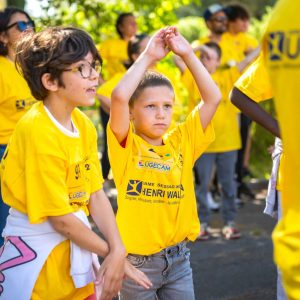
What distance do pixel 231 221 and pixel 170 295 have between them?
360cm

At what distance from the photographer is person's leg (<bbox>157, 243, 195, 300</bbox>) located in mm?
3404

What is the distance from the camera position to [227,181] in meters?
6.91

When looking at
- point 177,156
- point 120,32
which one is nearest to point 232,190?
point 120,32

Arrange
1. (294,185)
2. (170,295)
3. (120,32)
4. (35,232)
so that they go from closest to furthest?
(294,185) < (35,232) < (170,295) < (120,32)

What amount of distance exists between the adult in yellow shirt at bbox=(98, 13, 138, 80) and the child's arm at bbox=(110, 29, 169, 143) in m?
5.15

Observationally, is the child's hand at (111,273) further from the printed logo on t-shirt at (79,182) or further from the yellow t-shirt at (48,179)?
the printed logo on t-shirt at (79,182)

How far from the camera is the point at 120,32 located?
855 cm

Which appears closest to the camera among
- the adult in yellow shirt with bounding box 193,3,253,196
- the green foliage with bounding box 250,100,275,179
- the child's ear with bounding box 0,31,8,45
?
the child's ear with bounding box 0,31,8,45

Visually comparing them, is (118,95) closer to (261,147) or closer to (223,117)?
(223,117)

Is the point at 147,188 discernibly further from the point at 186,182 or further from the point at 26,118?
the point at 26,118

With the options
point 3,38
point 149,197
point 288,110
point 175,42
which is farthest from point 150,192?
point 3,38

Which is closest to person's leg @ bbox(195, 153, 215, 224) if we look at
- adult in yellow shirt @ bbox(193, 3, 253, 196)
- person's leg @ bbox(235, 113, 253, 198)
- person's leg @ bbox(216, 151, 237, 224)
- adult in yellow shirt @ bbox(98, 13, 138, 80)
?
person's leg @ bbox(216, 151, 237, 224)

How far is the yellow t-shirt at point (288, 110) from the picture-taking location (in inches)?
76.5

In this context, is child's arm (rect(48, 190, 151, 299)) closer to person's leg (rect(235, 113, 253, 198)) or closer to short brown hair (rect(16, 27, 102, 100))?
short brown hair (rect(16, 27, 102, 100))
